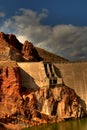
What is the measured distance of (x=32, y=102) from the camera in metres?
109

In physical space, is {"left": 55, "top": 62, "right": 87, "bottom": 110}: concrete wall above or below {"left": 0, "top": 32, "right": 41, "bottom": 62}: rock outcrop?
below

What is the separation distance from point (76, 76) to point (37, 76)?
12.6 meters

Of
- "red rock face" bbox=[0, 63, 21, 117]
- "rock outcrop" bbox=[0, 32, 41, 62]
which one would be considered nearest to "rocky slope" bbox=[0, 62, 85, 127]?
"red rock face" bbox=[0, 63, 21, 117]

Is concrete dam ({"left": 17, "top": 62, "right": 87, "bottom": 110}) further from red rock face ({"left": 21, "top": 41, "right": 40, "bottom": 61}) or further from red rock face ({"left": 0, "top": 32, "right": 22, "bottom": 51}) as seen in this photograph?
red rock face ({"left": 0, "top": 32, "right": 22, "bottom": 51})

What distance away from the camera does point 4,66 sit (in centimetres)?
11450

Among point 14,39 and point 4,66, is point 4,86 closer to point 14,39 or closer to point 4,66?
point 4,66

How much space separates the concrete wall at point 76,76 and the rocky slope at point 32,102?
2.70 metres

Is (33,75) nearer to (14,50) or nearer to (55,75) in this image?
(55,75)

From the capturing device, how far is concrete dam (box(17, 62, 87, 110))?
11500cm

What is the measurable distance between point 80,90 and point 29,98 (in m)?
18.1

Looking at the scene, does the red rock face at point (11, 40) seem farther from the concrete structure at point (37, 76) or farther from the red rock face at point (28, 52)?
the concrete structure at point (37, 76)

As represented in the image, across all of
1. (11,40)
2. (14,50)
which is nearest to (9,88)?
(14,50)

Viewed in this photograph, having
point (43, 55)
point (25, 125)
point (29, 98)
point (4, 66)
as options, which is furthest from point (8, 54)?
point (43, 55)

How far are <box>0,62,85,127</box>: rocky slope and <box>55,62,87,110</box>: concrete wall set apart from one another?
2.70 metres
